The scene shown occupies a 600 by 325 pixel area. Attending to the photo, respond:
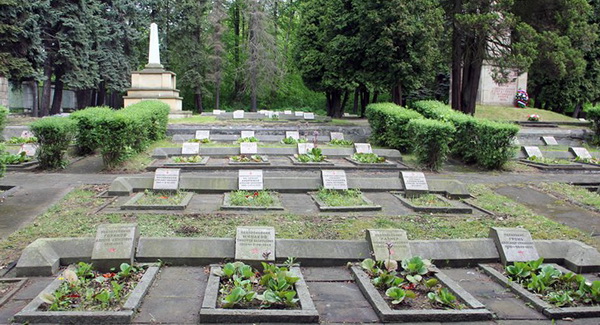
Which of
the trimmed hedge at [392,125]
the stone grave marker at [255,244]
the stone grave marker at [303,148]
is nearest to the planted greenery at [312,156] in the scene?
the stone grave marker at [303,148]

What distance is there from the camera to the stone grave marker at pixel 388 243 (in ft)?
19.0

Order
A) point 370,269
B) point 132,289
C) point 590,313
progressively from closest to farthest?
point 590,313
point 132,289
point 370,269

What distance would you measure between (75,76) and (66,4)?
3864mm

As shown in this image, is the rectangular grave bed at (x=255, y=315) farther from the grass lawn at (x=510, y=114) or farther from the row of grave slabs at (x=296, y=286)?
the grass lawn at (x=510, y=114)

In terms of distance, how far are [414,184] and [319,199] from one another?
2204 mm

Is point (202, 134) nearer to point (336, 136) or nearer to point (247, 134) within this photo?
point (247, 134)

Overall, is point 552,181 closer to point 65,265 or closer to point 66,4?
point 65,265

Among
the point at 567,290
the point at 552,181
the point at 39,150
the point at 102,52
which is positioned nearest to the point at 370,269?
the point at 567,290

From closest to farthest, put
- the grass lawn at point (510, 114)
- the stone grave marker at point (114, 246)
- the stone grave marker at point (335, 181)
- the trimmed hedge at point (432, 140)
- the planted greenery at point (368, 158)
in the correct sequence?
the stone grave marker at point (114, 246) → the stone grave marker at point (335, 181) → the trimmed hedge at point (432, 140) → the planted greenery at point (368, 158) → the grass lawn at point (510, 114)

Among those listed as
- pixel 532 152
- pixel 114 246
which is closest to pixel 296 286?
pixel 114 246

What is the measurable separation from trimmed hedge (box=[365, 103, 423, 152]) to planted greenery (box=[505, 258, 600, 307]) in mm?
9953

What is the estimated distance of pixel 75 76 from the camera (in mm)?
26172

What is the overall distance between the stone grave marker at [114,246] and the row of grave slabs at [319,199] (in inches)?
100

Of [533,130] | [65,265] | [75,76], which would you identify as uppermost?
[75,76]
